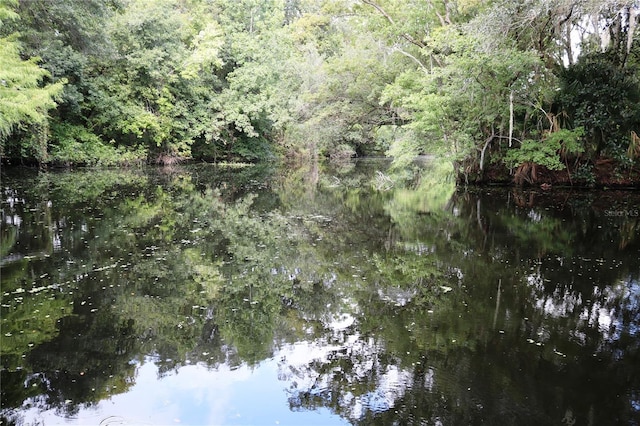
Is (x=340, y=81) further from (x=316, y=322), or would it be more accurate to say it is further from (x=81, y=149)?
(x=316, y=322)

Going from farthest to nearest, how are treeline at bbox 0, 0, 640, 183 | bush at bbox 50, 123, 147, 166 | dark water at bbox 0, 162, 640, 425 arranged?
bush at bbox 50, 123, 147, 166 < treeline at bbox 0, 0, 640, 183 < dark water at bbox 0, 162, 640, 425

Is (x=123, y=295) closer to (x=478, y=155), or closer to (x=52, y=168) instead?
(x=478, y=155)

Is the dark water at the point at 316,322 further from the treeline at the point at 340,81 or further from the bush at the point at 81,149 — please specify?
the bush at the point at 81,149

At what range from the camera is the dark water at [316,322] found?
11.2 feet

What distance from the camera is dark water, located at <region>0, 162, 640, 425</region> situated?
341 cm

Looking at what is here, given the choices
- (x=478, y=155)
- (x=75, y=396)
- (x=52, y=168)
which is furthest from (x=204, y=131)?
(x=75, y=396)

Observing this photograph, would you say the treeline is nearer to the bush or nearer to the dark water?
the bush

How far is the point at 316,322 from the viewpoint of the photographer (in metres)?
4.94

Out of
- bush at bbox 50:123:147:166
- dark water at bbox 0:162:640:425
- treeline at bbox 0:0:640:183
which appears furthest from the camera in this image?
bush at bbox 50:123:147:166

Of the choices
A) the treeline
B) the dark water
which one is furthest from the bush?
the dark water

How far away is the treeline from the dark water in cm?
553

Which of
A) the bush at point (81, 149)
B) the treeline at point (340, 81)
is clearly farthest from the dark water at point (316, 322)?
the bush at point (81, 149)

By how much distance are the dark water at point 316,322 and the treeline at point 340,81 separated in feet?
18.1

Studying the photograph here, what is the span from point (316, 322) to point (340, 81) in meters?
15.7
